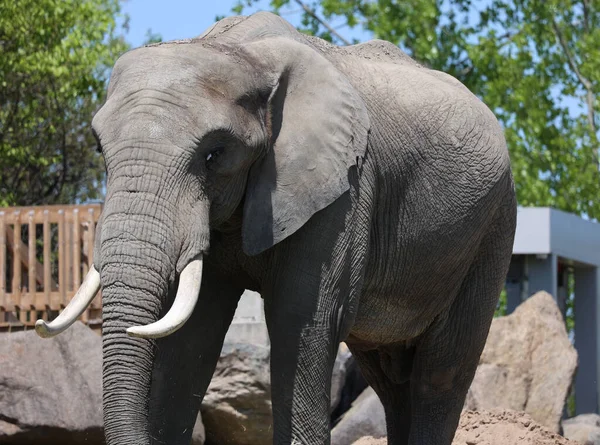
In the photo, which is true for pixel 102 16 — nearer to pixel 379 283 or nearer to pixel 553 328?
pixel 553 328

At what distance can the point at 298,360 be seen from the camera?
6.18 metres

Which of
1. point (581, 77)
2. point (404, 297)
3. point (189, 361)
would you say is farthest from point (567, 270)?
point (189, 361)

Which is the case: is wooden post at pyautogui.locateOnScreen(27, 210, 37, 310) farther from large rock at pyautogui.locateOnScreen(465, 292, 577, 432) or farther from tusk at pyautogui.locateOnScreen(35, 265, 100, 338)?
tusk at pyautogui.locateOnScreen(35, 265, 100, 338)

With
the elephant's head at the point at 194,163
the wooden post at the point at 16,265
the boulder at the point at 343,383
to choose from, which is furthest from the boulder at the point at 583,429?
the elephant's head at the point at 194,163

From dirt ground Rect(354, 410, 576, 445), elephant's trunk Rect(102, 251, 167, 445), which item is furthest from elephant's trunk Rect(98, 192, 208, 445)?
dirt ground Rect(354, 410, 576, 445)

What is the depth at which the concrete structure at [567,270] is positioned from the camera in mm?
16625

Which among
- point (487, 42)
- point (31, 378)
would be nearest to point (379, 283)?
point (31, 378)

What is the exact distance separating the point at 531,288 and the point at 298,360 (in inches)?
442

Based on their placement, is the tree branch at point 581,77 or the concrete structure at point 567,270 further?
the tree branch at point 581,77

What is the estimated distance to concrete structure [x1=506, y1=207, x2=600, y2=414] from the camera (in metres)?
16.6

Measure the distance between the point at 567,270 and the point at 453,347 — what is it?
1257 cm

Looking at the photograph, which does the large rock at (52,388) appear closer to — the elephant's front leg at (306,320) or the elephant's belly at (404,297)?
the elephant's belly at (404,297)

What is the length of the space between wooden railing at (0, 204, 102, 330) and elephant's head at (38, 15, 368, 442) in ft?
21.9

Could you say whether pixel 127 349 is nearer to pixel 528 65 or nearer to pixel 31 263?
pixel 31 263
